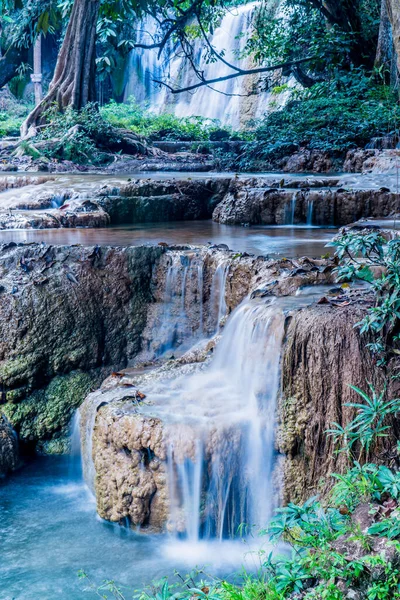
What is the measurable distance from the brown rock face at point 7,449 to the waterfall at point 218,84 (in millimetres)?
16303

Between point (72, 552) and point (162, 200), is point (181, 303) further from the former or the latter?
point (162, 200)

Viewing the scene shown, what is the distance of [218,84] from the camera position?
25.2 m

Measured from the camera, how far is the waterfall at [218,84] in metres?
23.2

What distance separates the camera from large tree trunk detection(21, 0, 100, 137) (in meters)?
16.7

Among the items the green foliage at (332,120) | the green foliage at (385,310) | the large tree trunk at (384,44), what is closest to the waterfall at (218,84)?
the green foliage at (332,120)

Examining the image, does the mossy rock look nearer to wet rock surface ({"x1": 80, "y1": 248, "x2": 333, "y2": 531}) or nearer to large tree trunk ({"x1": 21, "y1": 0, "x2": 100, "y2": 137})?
wet rock surface ({"x1": 80, "y1": 248, "x2": 333, "y2": 531})

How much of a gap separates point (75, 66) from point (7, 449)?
13.0 metres

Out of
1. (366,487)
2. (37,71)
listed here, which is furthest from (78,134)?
(366,487)

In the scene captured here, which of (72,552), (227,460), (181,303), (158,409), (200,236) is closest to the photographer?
(72,552)

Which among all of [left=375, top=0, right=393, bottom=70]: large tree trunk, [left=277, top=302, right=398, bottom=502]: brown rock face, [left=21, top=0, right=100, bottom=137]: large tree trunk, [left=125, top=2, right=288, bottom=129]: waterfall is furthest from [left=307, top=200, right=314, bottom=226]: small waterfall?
[left=125, top=2, right=288, bottom=129]: waterfall

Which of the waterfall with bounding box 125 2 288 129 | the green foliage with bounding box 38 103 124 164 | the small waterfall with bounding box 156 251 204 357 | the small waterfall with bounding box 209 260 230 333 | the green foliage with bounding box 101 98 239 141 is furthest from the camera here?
the waterfall with bounding box 125 2 288 129

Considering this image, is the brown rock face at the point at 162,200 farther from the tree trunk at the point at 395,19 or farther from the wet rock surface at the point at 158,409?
the tree trunk at the point at 395,19

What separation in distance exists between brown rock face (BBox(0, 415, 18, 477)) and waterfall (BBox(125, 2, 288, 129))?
16.3 metres

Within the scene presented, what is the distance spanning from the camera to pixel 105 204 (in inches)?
386
